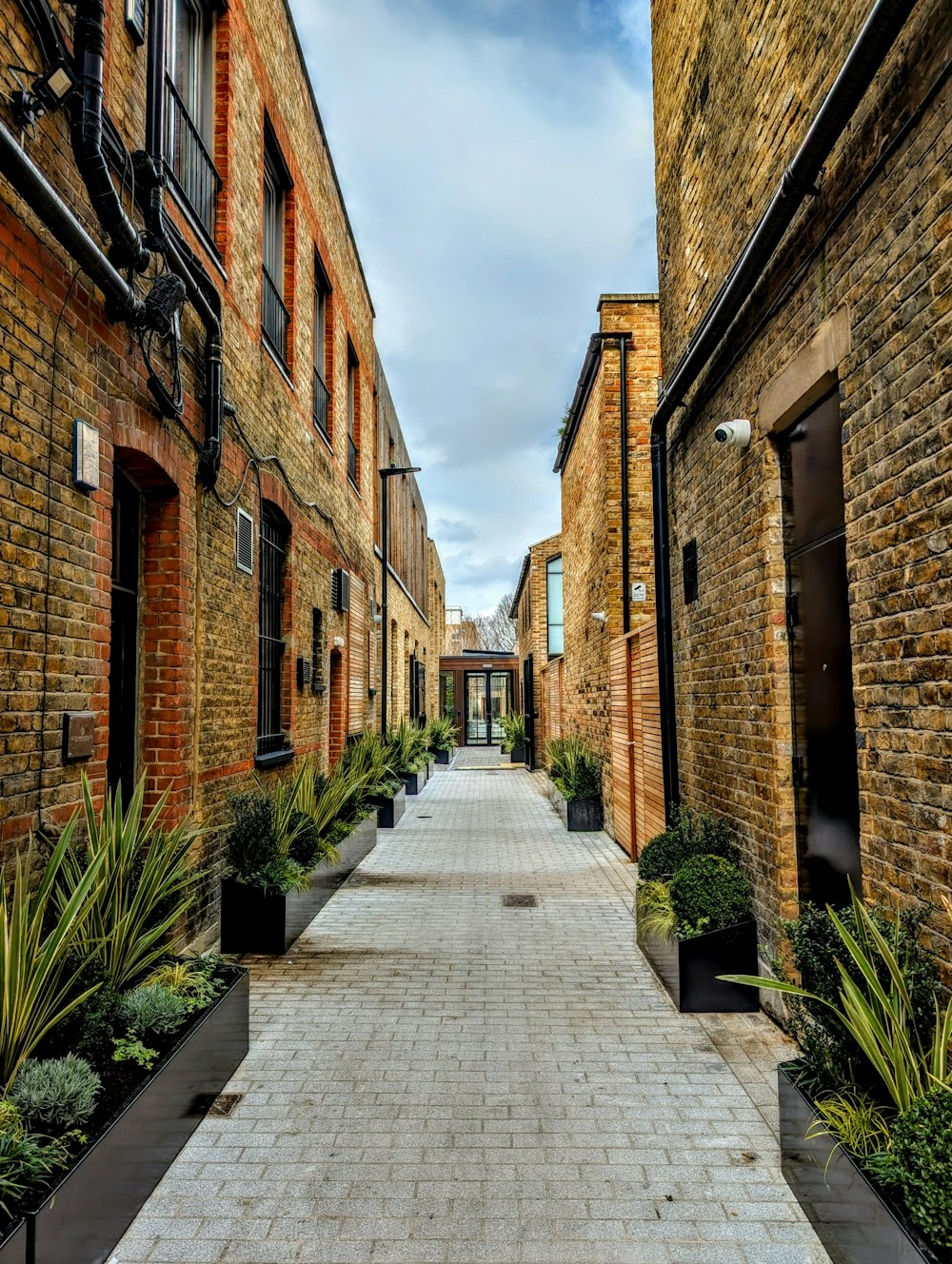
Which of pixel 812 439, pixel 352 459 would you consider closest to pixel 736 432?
pixel 812 439

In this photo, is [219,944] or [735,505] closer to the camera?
[735,505]

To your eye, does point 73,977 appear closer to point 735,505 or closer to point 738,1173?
point 738,1173

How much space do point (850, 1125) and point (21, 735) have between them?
10.5ft

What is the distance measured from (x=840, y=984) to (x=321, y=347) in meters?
9.58

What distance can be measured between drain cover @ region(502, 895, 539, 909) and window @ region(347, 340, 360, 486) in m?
7.17

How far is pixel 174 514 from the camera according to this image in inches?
196

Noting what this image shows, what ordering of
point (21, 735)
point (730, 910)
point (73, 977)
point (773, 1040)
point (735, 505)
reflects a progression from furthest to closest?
point (735, 505) < point (730, 910) < point (773, 1040) < point (21, 735) < point (73, 977)

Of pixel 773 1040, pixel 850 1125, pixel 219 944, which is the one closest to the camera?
pixel 850 1125

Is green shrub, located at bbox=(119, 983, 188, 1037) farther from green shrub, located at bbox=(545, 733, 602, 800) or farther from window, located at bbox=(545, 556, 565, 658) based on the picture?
window, located at bbox=(545, 556, 565, 658)

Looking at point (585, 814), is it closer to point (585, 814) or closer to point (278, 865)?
point (585, 814)

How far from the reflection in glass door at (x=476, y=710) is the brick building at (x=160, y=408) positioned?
78.6 feet

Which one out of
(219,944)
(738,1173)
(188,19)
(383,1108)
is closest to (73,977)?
(383,1108)

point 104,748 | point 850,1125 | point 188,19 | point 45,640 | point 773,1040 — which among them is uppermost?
point 188,19

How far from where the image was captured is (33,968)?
8.52 feet
